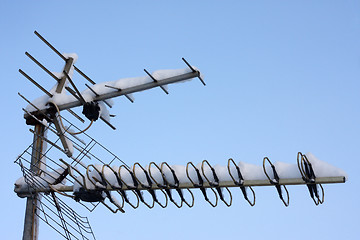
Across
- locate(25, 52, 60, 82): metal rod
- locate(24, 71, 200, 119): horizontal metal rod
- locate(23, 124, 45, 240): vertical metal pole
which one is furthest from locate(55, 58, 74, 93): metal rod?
locate(23, 124, 45, 240): vertical metal pole

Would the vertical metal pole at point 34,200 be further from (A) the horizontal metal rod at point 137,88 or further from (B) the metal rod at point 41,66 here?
(B) the metal rod at point 41,66

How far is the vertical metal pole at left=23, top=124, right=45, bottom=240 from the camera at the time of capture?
1258cm

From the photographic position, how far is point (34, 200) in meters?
12.8

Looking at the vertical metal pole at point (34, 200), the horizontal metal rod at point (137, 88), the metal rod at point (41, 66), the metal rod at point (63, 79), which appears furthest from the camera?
the metal rod at point (63, 79)

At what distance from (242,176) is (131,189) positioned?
2467 millimetres

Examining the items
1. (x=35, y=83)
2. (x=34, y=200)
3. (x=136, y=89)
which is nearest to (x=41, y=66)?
(x=35, y=83)

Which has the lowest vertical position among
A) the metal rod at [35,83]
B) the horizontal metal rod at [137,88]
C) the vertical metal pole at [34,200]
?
the vertical metal pole at [34,200]

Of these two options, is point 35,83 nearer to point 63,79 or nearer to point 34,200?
point 63,79

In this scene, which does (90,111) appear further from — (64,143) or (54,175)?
(54,175)

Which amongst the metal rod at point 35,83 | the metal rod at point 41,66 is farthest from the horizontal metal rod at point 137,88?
the metal rod at point 41,66

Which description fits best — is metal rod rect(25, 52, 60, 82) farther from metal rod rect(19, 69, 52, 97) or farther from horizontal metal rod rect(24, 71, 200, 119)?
horizontal metal rod rect(24, 71, 200, 119)

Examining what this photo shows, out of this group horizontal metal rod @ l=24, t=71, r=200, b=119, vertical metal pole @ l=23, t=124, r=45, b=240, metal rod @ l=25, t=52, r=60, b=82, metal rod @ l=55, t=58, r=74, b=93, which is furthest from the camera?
metal rod @ l=55, t=58, r=74, b=93

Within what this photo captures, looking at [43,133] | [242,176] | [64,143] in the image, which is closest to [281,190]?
[242,176]

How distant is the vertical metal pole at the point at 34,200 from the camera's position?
12578mm
